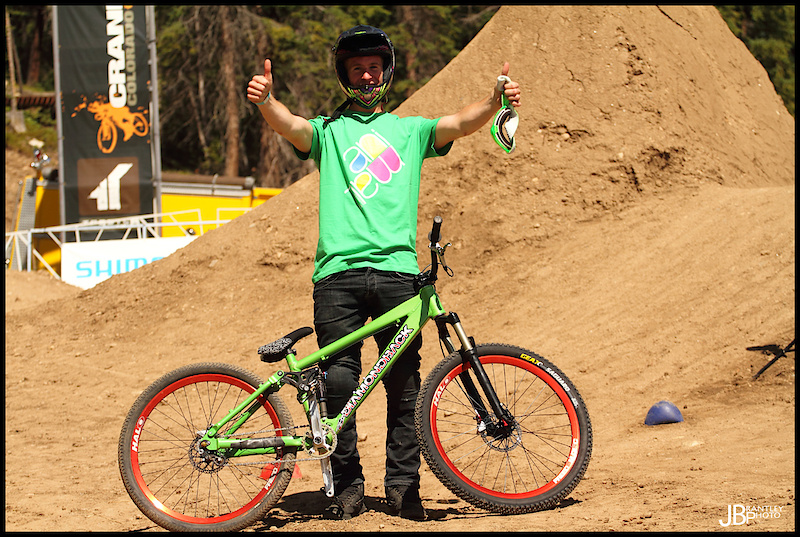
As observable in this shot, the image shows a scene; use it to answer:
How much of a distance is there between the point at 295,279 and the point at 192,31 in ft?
72.9

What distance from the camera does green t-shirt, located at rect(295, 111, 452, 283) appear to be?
3.56 m

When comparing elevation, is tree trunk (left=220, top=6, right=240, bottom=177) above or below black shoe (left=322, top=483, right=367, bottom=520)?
above

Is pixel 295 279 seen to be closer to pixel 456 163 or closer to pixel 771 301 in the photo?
pixel 456 163

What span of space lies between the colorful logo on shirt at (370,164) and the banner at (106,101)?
1505 cm

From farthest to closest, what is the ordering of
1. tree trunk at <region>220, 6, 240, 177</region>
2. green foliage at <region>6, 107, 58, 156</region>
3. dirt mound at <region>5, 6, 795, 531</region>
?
green foliage at <region>6, 107, 58, 156</region> → tree trunk at <region>220, 6, 240, 177</region> → dirt mound at <region>5, 6, 795, 531</region>

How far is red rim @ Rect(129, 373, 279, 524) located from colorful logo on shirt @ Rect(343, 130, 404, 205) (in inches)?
38.7

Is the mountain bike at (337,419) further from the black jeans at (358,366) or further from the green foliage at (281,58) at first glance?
the green foliage at (281,58)

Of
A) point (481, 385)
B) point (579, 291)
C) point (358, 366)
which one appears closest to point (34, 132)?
point (579, 291)

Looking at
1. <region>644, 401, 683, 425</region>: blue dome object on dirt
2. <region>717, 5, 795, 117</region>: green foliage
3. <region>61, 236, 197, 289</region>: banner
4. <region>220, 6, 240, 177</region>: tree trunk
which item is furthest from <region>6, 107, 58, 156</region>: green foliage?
<region>644, 401, 683, 425</region>: blue dome object on dirt

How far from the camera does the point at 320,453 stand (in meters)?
3.45

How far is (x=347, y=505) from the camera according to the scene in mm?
3541

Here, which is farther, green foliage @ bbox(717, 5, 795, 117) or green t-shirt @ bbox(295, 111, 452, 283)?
green foliage @ bbox(717, 5, 795, 117)

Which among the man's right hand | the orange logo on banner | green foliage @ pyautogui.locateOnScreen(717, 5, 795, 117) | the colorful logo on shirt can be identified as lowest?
the orange logo on banner

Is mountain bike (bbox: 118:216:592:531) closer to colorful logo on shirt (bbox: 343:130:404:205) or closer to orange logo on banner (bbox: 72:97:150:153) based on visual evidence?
colorful logo on shirt (bbox: 343:130:404:205)
